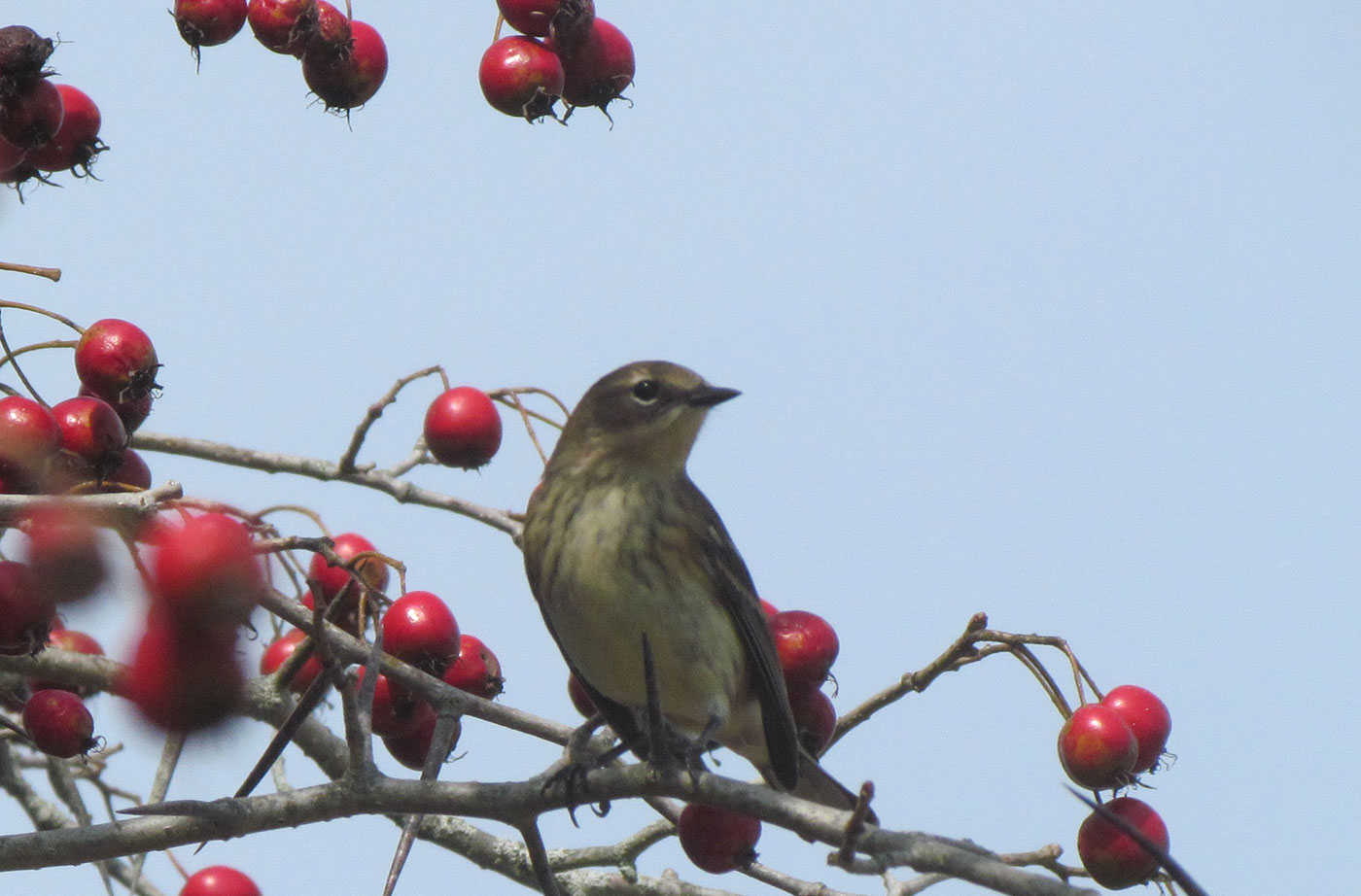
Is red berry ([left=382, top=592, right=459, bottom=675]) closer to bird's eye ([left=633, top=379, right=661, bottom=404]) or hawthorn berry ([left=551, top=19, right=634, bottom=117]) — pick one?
hawthorn berry ([left=551, top=19, right=634, bottom=117])

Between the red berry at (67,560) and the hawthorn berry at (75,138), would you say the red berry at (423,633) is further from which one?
the red berry at (67,560)

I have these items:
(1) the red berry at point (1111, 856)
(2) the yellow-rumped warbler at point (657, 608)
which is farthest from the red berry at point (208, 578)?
(2) the yellow-rumped warbler at point (657, 608)

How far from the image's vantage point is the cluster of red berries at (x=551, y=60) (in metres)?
4.96

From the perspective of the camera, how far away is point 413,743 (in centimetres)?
471

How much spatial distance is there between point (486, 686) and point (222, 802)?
1.70 meters

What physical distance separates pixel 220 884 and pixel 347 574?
1.22 m

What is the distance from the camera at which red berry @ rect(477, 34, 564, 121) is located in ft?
16.3

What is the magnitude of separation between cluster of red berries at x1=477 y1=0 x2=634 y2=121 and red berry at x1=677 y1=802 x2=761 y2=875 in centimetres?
245

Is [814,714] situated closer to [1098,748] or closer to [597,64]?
[1098,748]

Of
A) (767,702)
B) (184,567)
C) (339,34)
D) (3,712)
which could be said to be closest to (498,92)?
(339,34)

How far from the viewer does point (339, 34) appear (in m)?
4.82

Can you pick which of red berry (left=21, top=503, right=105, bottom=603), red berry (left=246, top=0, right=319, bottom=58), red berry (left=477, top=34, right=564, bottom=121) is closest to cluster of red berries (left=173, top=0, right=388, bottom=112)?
red berry (left=246, top=0, right=319, bottom=58)

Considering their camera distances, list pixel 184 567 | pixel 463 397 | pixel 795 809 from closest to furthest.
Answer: pixel 184 567 → pixel 795 809 → pixel 463 397

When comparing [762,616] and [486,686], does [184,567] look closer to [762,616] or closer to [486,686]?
[486,686]
